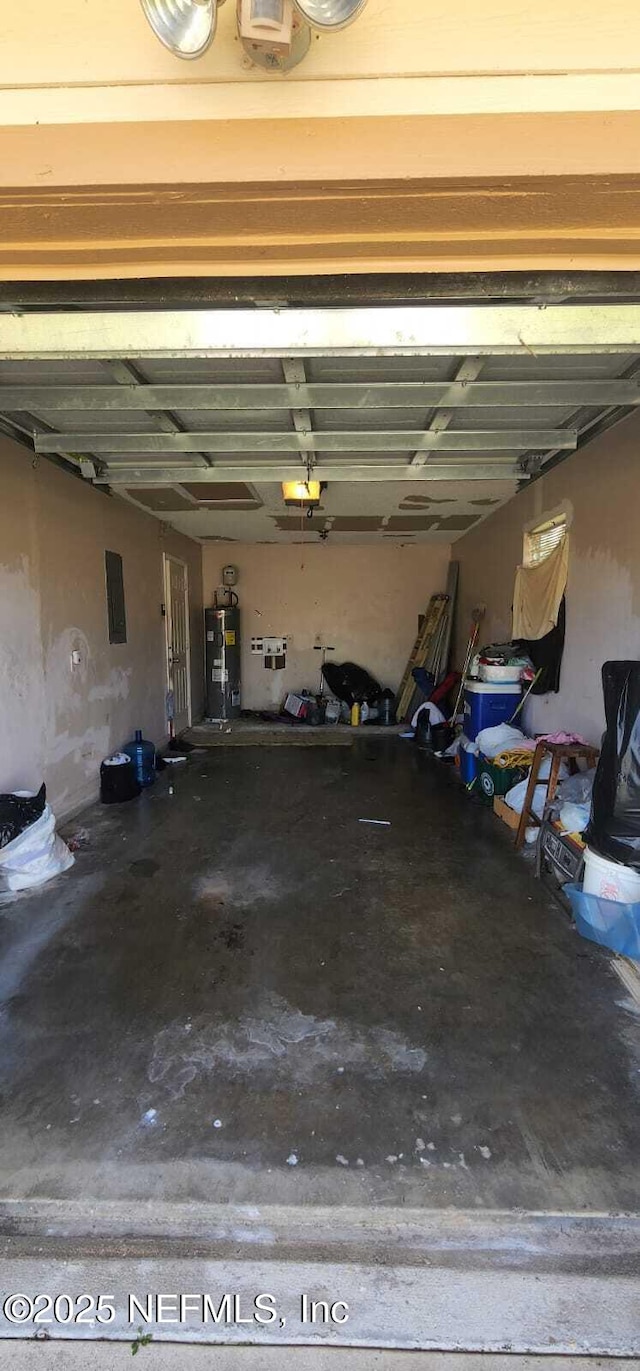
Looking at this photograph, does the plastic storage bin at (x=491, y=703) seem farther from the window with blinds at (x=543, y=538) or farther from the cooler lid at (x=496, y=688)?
the window with blinds at (x=543, y=538)

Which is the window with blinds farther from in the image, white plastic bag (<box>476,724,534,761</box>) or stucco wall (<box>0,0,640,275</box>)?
stucco wall (<box>0,0,640,275</box>)

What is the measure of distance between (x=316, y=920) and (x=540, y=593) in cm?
305

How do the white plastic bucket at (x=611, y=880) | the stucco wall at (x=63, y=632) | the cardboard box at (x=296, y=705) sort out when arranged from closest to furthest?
the white plastic bucket at (x=611, y=880)
the stucco wall at (x=63, y=632)
the cardboard box at (x=296, y=705)

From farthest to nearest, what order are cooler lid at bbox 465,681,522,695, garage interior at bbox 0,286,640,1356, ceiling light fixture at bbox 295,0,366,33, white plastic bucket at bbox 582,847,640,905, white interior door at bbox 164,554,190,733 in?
white interior door at bbox 164,554,190,733 → cooler lid at bbox 465,681,522,695 → white plastic bucket at bbox 582,847,640,905 → garage interior at bbox 0,286,640,1356 → ceiling light fixture at bbox 295,0,366,33

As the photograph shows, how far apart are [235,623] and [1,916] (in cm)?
554

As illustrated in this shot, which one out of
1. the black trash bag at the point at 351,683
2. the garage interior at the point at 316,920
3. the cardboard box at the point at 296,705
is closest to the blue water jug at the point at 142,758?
the garage interior at the point at 316,920

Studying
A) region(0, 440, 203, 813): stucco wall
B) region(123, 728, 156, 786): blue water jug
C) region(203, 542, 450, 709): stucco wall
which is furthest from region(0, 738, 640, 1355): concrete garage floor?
region(203, 542, 450, 709): stucco wall

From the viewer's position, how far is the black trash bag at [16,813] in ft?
9.60

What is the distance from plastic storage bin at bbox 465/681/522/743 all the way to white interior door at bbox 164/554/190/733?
3.46 m

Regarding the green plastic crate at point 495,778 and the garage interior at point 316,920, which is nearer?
the garage interior at point 316,920

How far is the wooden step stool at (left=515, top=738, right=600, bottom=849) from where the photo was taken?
3127mm

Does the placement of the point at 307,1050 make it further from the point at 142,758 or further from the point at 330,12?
the point at 142,758

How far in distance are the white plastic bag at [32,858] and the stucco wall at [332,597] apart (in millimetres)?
5261

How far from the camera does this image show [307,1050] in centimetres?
190
